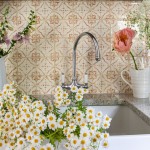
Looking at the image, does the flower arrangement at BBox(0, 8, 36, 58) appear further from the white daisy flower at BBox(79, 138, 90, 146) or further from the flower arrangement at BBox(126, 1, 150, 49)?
the white daisy flower at BBox(79, 138, 90, 146)

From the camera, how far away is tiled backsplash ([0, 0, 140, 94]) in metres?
1.74

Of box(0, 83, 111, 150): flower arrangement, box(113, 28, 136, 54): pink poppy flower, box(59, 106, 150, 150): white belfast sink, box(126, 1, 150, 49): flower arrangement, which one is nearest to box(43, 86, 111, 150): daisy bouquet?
box(0, 83, 111, 150): flower arrangement

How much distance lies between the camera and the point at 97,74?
178 centimetres

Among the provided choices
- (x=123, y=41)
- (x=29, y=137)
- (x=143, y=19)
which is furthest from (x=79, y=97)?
(x=143, y=19)

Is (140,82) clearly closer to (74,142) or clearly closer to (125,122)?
(125,122)

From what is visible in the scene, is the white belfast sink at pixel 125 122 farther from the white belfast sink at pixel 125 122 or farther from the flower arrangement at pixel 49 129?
the flower arrangement at pixel 49 129

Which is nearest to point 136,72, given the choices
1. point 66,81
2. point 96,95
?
point 96,95

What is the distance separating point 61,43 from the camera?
5.75ft

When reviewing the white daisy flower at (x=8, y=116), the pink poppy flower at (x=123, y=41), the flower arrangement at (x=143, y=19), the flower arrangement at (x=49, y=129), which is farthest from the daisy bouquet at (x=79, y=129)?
the flower arrangement at (x=143, y=19)

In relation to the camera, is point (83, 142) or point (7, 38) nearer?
point (83, 142)

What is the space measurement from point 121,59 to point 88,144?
106 cm

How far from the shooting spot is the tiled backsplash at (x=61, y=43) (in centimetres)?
174

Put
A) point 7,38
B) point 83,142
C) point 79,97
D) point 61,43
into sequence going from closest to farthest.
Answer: point 83,142
point 79,97
point 7,38
point 61,43

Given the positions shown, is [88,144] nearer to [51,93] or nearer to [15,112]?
[15,112]
